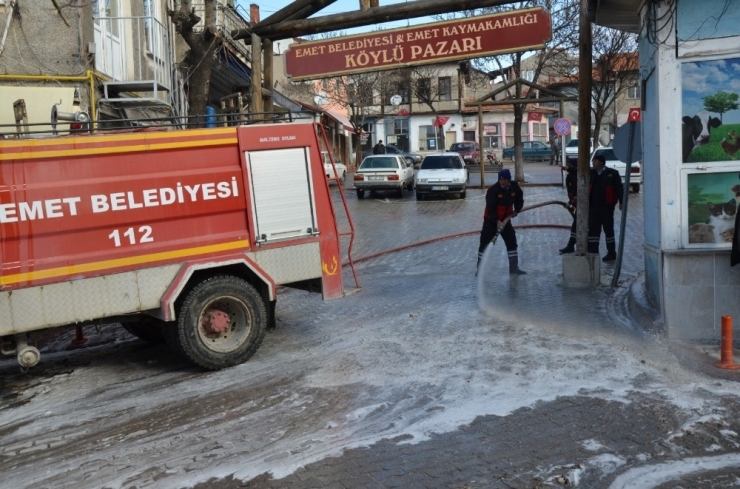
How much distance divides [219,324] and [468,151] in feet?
139

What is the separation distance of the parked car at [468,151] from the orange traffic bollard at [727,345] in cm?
4120

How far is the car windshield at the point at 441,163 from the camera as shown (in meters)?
26.3

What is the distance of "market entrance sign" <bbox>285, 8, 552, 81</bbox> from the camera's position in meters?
9.62

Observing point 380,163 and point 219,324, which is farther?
point 380,163

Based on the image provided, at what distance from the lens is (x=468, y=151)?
48.7 m

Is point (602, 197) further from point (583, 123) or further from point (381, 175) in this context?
point (381, 175)

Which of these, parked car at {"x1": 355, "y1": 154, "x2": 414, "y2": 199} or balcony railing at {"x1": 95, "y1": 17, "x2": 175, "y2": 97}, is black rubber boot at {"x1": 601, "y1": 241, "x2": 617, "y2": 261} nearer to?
balcony railing at {"x1": 95, "y1": 17, "x2": 175, "y2": 97}

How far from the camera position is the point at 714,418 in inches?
222

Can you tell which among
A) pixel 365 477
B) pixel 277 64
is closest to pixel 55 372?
pixel 365 477

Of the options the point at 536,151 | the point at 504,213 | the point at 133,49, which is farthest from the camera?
the point at 536,151

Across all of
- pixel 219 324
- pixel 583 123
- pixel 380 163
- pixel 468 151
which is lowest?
pixel 219 324

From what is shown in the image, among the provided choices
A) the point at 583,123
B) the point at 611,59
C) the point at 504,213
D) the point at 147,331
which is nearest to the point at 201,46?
the point at 504,213

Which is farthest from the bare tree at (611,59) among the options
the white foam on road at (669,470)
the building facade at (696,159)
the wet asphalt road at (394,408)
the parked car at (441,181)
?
the white foam on road at (669,470)

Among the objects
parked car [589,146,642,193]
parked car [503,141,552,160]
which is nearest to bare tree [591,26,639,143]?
parked car [589,146,642,193]
